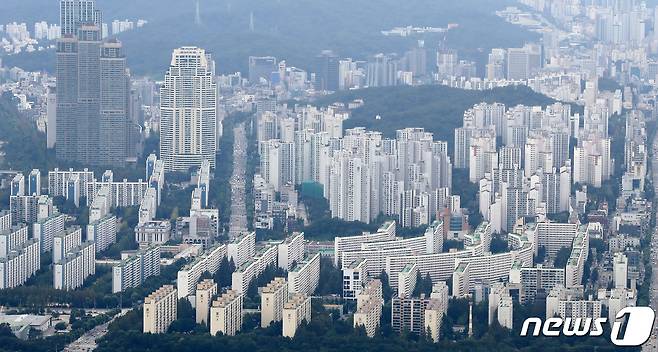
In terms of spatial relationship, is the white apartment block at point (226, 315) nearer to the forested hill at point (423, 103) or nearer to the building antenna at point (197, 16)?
the forested hill at point (423, 103)

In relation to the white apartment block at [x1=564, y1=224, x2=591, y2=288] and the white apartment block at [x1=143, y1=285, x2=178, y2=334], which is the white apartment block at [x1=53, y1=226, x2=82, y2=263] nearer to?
the white apartment block at [x1=143, y1=285, x2=178, y2=334]

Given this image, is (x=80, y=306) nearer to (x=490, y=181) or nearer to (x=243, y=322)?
(x=243, y=322)

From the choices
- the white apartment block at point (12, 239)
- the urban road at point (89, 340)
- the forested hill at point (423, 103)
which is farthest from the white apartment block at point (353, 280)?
the forested hill at point (423, 103)

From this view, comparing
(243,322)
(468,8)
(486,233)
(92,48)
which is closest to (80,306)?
(243,322)

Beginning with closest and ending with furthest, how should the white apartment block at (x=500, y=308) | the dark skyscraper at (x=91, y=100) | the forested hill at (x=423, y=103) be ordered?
the white apartment block at (x=500, y=308), the dark skyscraper at (x=91, y=100), the forested hill at (x=423, y=103)

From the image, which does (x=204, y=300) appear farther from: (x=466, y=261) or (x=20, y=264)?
(x=466, y=261)

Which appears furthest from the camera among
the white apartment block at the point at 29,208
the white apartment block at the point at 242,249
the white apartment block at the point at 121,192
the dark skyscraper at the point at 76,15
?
the dark skyscraper at the point at 76,15
